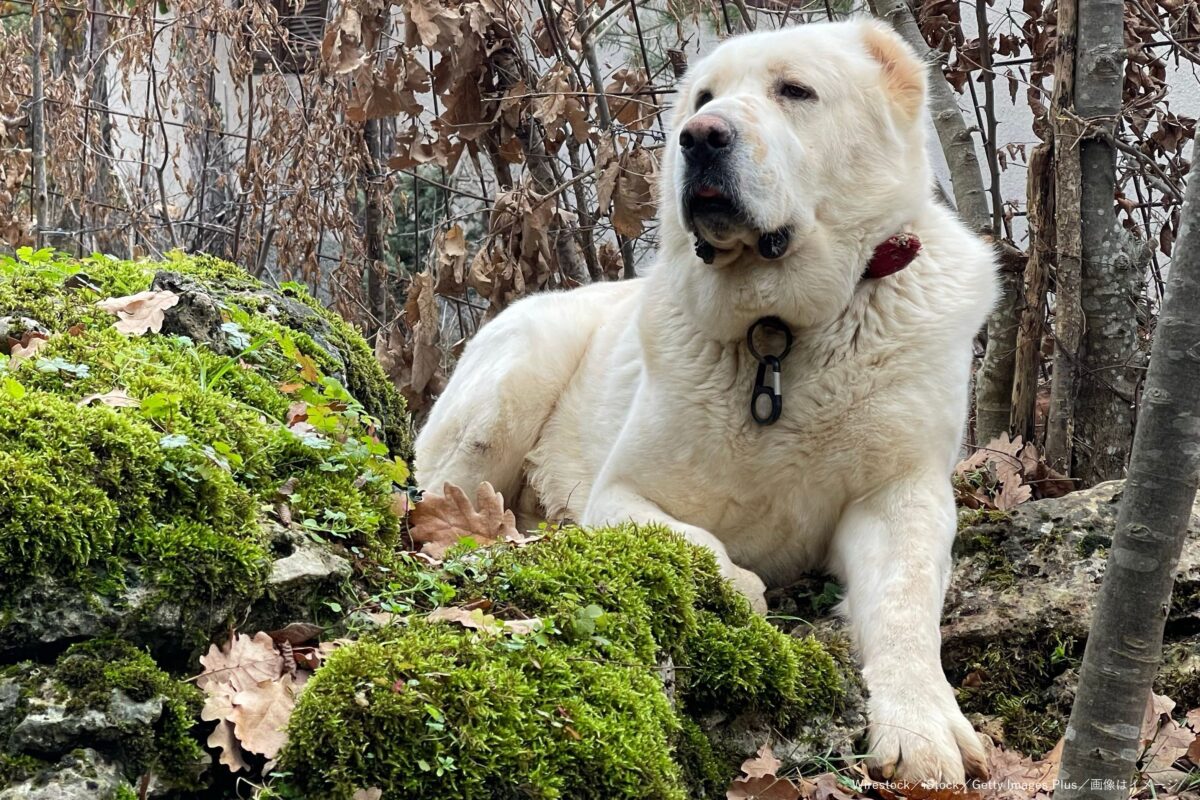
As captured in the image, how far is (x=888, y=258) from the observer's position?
3457 mm

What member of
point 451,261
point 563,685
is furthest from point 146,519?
point 451,261

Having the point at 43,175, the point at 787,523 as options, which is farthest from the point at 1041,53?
the point at 43,175

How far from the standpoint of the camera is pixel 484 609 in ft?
7.20

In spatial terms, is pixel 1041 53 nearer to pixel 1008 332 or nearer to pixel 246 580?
pixel 1008 332

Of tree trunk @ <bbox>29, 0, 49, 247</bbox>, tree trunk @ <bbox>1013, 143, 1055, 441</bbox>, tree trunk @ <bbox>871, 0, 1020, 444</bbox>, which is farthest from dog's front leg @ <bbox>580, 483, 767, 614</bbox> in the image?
tree trunk @ <bbox>29, 0, 49, 247</bbox>

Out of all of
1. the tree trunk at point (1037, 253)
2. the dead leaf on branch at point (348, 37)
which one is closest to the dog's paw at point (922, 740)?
the tree trunk at point (1037, 253)

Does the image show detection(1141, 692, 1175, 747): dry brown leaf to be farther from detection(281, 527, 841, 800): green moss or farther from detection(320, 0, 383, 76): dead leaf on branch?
detection(320, 0, 383, 76): dead leaf on branch

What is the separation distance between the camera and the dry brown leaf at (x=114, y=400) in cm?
233

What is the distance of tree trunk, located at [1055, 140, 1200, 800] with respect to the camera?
68.4 inches

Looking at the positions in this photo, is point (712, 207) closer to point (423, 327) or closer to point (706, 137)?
point (706, 137)

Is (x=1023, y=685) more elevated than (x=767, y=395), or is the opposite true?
(x=767, y=395)

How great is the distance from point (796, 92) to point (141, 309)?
195cm

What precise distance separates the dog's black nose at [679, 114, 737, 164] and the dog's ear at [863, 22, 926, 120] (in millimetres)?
717

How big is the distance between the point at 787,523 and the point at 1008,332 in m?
2.19
